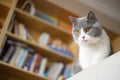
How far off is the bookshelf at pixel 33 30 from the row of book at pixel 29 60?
0.05 metres

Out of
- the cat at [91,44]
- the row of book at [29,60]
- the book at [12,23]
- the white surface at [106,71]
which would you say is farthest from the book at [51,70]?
the white surface at [106,71]

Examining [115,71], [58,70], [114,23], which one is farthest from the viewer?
[114,23]

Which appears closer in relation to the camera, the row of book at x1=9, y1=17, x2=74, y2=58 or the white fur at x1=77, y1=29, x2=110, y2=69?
the white fur at x1=77, y1=29, x2=110, y2=69

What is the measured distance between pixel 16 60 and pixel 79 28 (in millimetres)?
950

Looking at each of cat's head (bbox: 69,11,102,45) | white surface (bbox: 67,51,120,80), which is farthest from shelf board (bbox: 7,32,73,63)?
white surface (bbox: 67,51,120,80)

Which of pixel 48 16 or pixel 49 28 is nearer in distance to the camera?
pixel 49 28

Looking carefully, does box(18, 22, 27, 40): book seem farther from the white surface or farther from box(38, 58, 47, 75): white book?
the white surface

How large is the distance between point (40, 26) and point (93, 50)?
127 centimetres

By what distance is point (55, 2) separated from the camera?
2396mm

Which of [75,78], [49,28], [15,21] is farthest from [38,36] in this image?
[75,78]

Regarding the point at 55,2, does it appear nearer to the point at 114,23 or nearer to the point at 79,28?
the point at 114,23

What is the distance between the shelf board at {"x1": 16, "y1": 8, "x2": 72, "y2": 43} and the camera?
2.16 metres

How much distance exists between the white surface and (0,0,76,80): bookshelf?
3.83 feet

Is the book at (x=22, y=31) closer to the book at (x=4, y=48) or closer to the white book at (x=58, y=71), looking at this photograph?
the book at (x=4, y=48)
